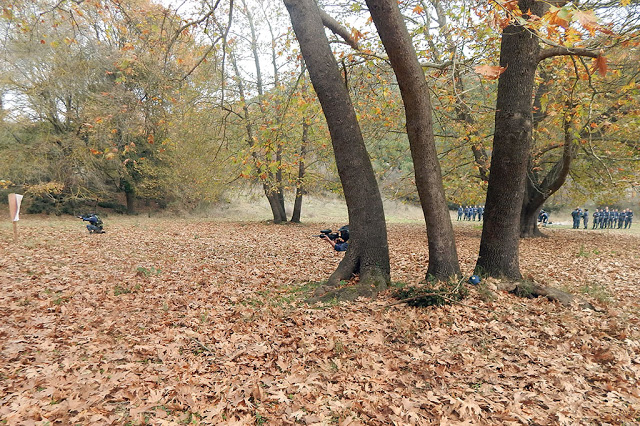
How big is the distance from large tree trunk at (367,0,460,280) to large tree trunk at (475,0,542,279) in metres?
0.78

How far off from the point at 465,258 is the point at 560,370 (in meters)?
6.16

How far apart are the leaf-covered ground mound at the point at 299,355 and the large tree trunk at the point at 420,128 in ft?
2.30

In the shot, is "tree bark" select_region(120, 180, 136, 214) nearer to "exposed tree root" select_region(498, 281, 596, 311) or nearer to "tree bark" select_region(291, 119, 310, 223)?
"tree bark" select_region(291, 119, 310, 223)

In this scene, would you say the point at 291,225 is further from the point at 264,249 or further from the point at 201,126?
the point at 264,249

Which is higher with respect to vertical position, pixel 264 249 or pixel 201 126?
pixel 201 126

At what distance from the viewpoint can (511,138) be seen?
16.6ft

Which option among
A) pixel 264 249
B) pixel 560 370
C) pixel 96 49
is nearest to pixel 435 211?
pixel 560 370

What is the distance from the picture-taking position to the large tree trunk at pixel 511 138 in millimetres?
4980

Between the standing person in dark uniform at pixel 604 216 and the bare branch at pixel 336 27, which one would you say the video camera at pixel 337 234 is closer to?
the bare branch at pixel 336 27

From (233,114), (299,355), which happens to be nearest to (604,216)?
(233,114)

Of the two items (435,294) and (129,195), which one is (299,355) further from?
(129,195)

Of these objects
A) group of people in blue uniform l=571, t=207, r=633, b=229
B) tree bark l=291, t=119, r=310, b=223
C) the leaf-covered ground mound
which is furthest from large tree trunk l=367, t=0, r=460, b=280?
group of people in blue uniform l=571, t=207, r=633, b=229

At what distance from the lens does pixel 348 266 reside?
5.74 m

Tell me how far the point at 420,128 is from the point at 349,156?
119 centimetres
